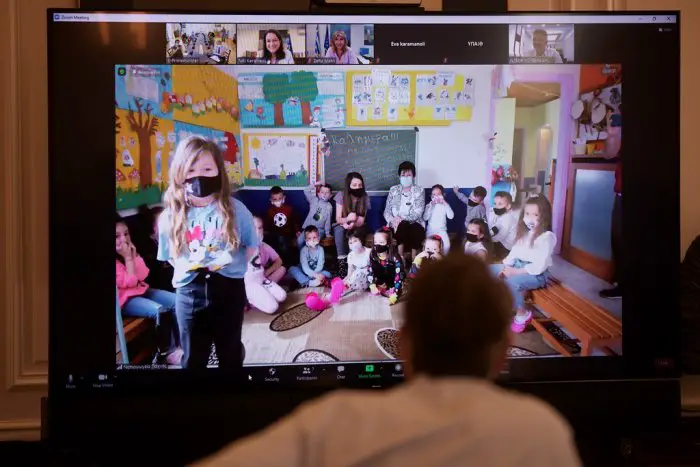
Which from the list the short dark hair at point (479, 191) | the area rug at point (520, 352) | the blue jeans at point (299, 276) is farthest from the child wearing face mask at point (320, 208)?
the area rug at point (520, 352)

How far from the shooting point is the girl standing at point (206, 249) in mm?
1948

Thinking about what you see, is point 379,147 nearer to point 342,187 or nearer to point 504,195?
point 342,187

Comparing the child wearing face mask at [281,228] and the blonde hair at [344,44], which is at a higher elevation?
the blonde hair at [344,44]

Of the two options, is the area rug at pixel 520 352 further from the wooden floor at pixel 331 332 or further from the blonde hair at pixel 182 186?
the blonde hair at pixel 182 186

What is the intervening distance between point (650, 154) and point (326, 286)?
1.08m

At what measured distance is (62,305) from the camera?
6.38 feet

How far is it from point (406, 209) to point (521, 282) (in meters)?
0.42

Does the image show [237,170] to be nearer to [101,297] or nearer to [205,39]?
[205,39]

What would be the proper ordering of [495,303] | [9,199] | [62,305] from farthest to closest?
[9,199]
[62,305]
[495,303]

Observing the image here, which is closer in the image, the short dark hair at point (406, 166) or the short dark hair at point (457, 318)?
the short dark hair at point (457, 318)

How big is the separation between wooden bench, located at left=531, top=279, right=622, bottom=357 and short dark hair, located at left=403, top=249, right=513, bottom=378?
97 centimetres

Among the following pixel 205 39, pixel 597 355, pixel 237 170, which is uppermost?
pixel 205 39

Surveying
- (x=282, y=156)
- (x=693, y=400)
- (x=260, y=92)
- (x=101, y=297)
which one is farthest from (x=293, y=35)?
(x=693, y=400)

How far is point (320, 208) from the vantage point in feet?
6.46
